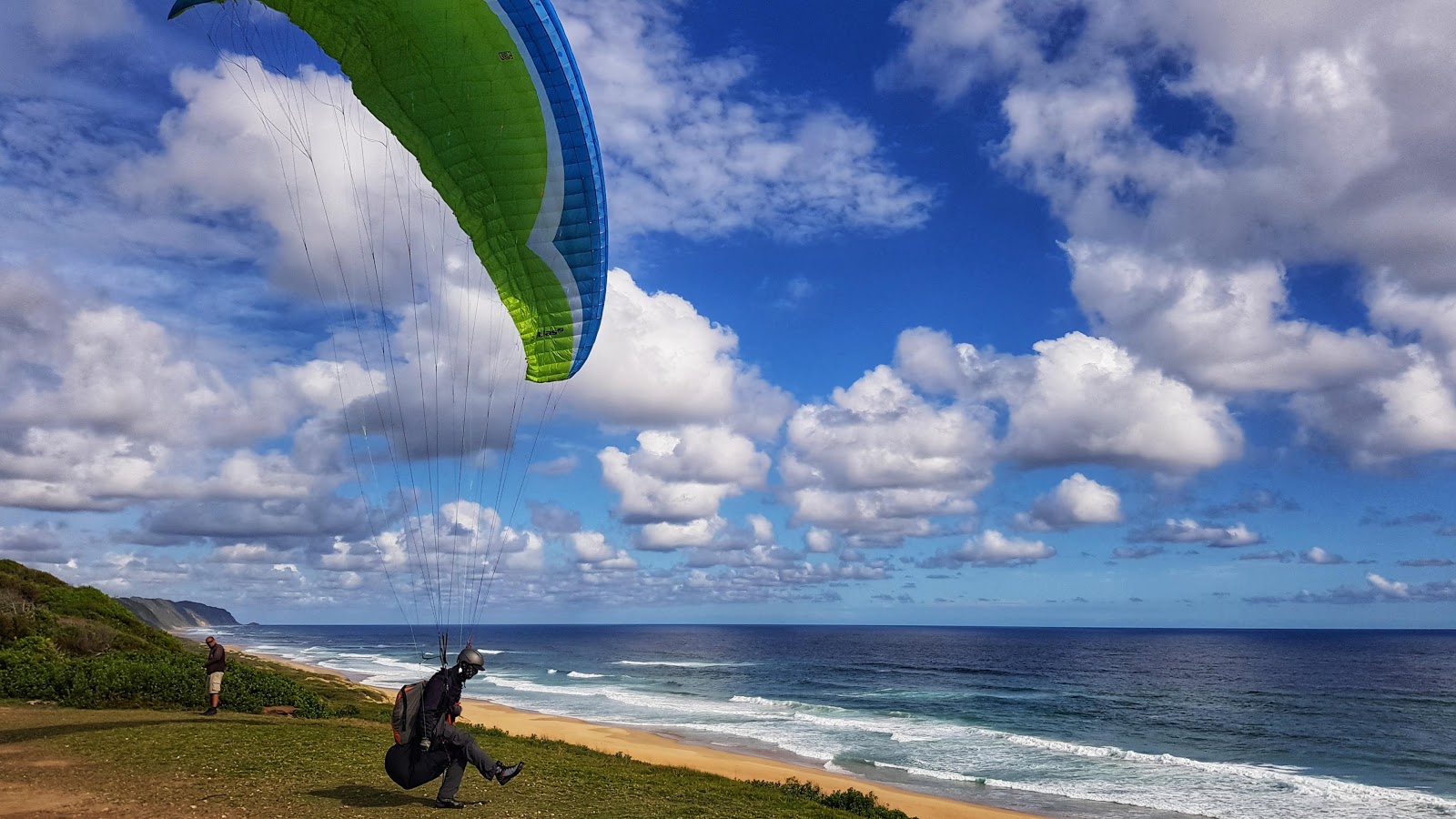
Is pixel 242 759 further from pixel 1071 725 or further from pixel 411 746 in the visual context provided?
pixel 1071 725

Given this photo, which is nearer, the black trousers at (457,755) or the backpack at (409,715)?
the backpack at (409,715)

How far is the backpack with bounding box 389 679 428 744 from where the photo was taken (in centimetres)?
804

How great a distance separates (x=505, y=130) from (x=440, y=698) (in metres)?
6.79

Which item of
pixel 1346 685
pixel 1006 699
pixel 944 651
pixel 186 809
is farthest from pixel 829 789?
pixel 944 651

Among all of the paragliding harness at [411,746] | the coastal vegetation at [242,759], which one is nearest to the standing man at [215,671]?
the coastal vegetation at [242,759]

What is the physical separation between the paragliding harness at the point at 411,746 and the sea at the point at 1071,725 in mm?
1240

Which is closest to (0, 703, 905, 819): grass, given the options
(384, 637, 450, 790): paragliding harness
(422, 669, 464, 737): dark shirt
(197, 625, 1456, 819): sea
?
(384, 637, 450, 790): paragliding harness

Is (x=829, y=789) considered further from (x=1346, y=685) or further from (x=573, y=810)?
(x=1346, y=685)

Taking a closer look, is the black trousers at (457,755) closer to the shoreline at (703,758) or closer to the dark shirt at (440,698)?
the dark shirt at (440,698)

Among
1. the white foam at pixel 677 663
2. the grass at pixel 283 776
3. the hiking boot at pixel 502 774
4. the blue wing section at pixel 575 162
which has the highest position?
the blue wing section at pixel 575 162

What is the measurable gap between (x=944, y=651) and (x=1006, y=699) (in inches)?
2502

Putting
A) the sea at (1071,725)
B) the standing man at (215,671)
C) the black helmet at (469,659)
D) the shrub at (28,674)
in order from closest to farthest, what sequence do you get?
the black helmet at (469,659)
the standing man at (215,671)
the shrub at (28,674)
the sea at (1071,725)

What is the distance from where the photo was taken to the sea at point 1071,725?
77.3 feet

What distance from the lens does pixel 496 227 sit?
11.6m
